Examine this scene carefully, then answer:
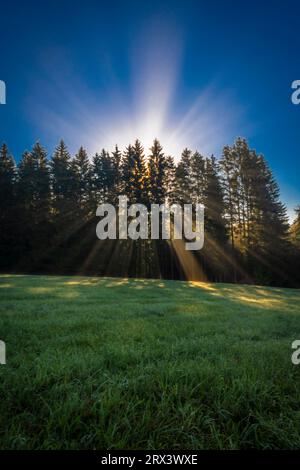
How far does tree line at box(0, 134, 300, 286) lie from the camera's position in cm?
3434

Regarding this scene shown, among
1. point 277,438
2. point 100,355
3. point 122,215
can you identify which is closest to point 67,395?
point 100,355

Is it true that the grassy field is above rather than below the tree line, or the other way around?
below

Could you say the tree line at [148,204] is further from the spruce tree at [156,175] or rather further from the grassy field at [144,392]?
the grassy field at [144,392]

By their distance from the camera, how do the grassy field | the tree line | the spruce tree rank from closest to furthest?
1. the grassy field
2. the tree line
3. the spruce tree

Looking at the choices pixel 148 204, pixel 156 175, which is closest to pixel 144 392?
pixel 148 204

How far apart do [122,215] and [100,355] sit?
110 ft

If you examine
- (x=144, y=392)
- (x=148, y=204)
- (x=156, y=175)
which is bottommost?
(x=144, y=392)

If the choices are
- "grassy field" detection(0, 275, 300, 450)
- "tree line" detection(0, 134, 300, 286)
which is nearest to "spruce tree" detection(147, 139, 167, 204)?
"tree line" detection(0, 134, 300, 286)

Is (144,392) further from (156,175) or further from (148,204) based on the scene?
(156,175)

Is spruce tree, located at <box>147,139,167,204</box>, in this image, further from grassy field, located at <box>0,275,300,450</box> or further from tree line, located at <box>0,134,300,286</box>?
grassy field, located at <box>0,275,300,450</box>

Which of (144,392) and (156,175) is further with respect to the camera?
(156,175)

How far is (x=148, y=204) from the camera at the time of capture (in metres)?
36.2
